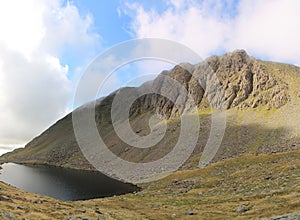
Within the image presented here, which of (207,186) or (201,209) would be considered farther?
(207,186)

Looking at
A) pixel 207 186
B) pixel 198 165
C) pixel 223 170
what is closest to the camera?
pixel 207 186

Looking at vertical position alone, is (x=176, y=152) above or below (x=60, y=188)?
above

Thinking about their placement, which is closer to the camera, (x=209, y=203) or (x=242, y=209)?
(x=242, y=209)

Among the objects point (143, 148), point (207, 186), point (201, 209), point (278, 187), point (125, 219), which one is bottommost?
point (125, 219)

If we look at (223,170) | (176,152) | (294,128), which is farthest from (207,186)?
(294,128)

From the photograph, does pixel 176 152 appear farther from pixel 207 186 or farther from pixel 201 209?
pixel 201 209

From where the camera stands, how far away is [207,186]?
7738 cm

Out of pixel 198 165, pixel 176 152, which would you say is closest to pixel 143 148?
pixel 176 152

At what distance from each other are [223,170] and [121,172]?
6619cm

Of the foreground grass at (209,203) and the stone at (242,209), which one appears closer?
the foreground grass at (209,203)

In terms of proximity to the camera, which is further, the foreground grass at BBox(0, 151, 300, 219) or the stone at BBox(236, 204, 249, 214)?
the stone at BBox(236, 204, 249, 214)

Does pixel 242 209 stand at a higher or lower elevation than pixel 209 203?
lower

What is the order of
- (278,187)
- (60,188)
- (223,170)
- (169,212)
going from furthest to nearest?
(60,188)
(223,170)
(278,187)
(169,212)

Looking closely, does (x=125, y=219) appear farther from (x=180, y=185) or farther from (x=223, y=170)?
(x=223, y=170)
